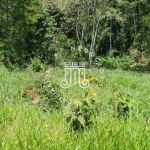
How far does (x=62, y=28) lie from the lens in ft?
87.2

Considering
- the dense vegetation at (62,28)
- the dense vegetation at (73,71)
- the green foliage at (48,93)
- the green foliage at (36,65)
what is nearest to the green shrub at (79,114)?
the dense vegetation at (73,71)

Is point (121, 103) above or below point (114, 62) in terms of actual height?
above

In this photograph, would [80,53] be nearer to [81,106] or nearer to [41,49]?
[41,49]

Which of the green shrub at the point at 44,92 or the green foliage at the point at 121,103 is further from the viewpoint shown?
the green shrub at the point at 44,92

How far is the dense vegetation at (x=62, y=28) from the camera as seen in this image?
23.1 metres

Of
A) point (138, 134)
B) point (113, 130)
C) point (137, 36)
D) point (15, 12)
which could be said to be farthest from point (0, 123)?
point (137, 36)

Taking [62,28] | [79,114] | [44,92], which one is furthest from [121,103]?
[62,28]

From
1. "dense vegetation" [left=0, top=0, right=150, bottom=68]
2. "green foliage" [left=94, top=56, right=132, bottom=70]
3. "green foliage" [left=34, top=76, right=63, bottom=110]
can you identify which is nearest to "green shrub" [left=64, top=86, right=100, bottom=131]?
"green foliage" [left=34, top=76, right=63, bottom=110]

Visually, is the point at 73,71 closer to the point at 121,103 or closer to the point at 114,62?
the point at 121,103

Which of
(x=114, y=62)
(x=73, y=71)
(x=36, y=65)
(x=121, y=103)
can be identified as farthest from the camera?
(x=114, y=62)

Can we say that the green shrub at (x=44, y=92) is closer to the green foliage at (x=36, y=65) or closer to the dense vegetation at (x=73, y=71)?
the dense vegetation at (x=73, y=71)

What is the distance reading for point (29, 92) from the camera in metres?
7.62

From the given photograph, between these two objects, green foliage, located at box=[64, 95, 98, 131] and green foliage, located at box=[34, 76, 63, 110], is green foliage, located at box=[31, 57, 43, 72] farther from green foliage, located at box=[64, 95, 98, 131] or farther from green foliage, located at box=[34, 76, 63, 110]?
green foliage, located at box=[64, 95, 98, 131]

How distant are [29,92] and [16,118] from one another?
4.13 m
